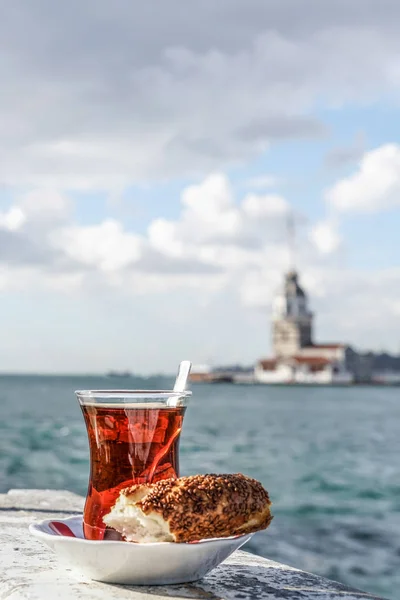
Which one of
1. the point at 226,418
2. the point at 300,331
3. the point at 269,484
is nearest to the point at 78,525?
the point at 269,484

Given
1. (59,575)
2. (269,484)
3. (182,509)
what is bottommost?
(269,484)

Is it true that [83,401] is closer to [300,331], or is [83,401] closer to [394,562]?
[394,562]

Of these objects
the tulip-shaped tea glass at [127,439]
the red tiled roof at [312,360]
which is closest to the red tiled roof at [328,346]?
the red tiled roof at [312,360]

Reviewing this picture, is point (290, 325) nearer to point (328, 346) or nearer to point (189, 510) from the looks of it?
point (328, 346)

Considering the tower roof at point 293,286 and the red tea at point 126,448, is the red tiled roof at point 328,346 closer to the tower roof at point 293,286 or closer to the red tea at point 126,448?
the tower roof at point 293,286

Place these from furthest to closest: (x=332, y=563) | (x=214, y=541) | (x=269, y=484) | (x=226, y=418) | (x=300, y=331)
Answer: (x=300, y=331), (x=226, y=418), (x=269, y=484), (x=332, y=563), (x=214, y=541)

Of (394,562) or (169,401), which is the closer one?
(169,401)
